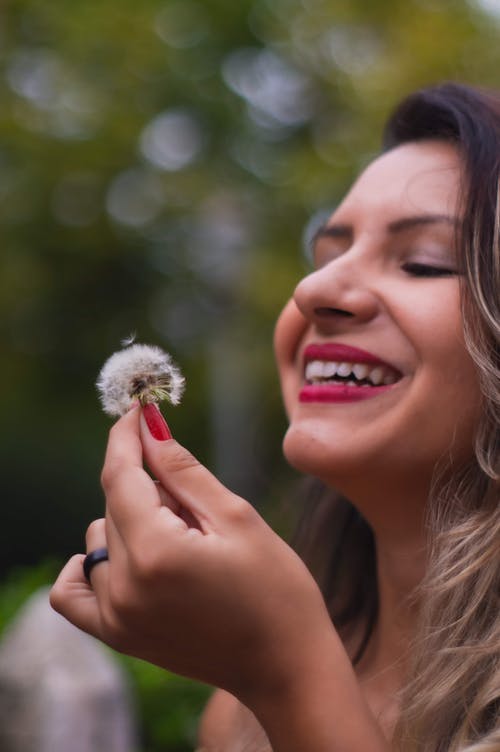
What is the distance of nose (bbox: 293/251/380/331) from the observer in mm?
2250

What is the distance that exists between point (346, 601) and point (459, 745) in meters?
1.06

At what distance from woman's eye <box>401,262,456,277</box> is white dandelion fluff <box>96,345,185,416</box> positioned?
65 centimetres

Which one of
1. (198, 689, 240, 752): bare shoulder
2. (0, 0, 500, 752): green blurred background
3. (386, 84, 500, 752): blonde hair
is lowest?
(198, 689, 240, 752): bare shoulder

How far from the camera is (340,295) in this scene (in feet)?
7.45

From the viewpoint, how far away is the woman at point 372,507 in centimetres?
168

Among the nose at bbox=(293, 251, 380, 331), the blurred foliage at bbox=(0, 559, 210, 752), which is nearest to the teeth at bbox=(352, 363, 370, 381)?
the nose at bbox=(293, 251, 380, 331)

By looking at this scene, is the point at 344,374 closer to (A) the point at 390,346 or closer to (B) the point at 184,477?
(A) the point at 390,346

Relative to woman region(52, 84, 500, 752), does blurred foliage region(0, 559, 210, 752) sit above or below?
below

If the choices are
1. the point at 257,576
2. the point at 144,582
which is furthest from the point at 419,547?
the point at 144,582

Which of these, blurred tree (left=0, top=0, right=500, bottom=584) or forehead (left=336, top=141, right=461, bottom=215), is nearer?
forehead (left=336, top=141, right=461, bottom=215)

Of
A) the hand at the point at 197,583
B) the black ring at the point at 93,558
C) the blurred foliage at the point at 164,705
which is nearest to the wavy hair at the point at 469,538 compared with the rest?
the hand at the point at 197,583

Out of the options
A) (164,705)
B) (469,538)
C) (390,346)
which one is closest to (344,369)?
(390,346)

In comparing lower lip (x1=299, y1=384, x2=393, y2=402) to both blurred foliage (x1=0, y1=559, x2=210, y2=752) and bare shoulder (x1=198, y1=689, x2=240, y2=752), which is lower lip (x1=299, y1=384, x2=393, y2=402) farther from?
blurred foliage (x1=0, y1=559, x2=210, y2=752)

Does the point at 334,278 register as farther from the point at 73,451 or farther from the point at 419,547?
the point at 73,451
